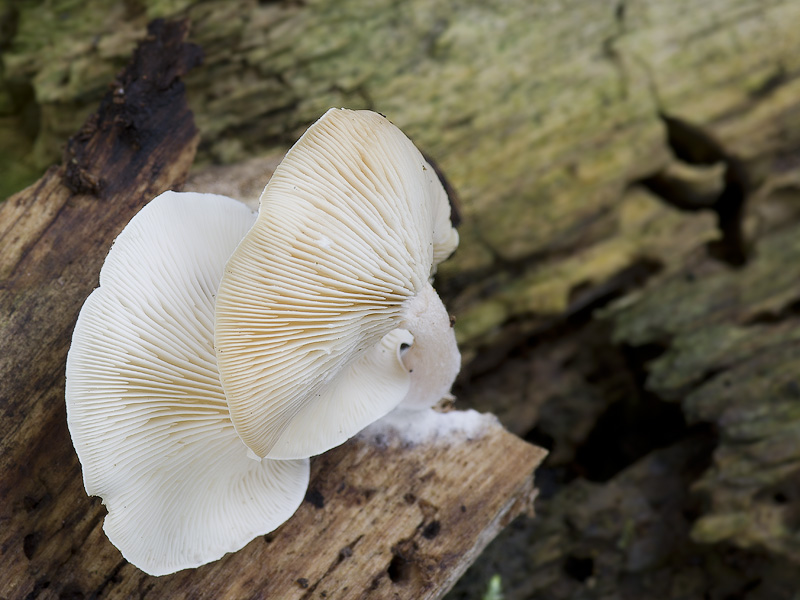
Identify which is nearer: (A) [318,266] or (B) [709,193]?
(A) [318,266]

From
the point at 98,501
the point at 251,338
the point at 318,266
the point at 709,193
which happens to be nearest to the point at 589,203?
the point at 709,193

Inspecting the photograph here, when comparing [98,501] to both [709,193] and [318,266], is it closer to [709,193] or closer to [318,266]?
[318,266]

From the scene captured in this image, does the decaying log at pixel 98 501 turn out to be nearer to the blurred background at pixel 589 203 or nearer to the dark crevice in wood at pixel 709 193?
the blurred background at pixel 589 203

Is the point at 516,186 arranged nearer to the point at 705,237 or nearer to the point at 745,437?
the point at 705,237

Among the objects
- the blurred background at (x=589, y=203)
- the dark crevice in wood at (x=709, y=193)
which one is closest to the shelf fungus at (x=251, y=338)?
the blurred background at (x=589, y=203)

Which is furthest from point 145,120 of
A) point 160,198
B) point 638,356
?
point 638,356

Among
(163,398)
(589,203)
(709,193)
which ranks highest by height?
(163,398)
